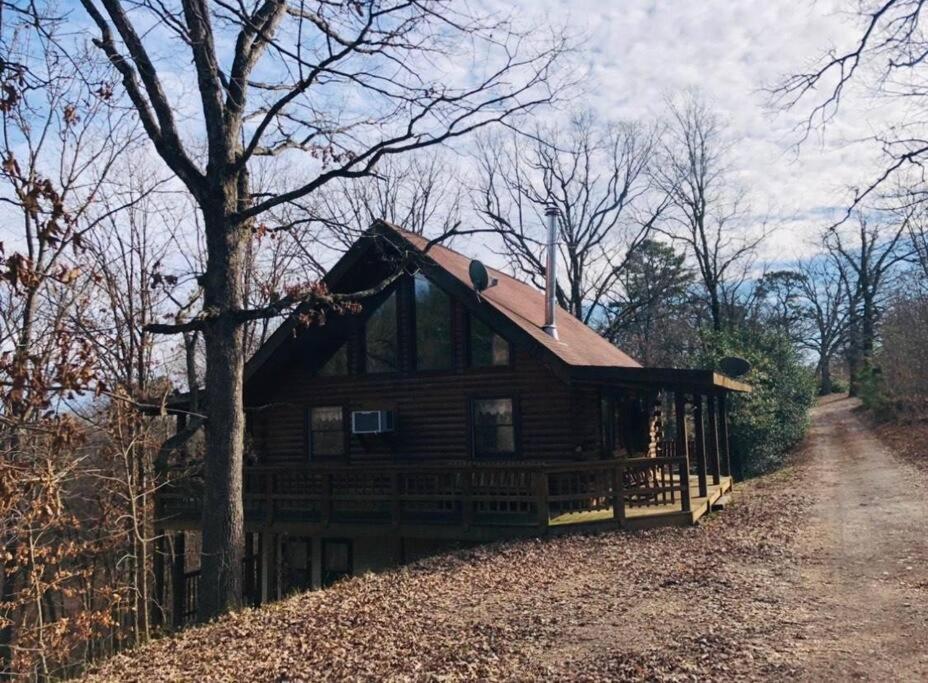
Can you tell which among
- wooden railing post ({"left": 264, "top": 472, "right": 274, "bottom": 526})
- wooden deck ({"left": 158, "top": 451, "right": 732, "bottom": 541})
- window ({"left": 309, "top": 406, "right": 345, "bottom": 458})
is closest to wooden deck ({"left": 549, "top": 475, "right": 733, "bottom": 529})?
wooden deck ({"left": 158, "top": 451, "right": 732, "bottom": 541})

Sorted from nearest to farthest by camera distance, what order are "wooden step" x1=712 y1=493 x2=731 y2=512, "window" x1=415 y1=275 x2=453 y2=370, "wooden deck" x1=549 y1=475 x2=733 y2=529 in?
"wooden deck" x1=549 y1=475 x2=733 y2=529 < "wooden step" x1=712 y1=493 x2=731 y2=512 < "window" x1=415 y1=275 x2=453 y2=370

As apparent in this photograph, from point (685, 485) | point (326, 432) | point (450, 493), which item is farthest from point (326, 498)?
point (685, 485)

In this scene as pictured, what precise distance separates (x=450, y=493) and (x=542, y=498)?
7.96 feet

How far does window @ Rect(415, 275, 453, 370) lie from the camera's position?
15320 mm

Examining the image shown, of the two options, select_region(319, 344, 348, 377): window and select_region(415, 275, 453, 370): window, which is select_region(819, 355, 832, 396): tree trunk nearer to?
select_region(415, 275, 453, 370): window

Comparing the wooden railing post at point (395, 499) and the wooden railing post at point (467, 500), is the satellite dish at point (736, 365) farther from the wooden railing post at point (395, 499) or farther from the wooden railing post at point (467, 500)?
the wooden railing post at point (395, 499)

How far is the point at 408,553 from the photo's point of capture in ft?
47.1

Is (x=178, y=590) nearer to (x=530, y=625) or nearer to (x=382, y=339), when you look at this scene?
(x=382, y=339)

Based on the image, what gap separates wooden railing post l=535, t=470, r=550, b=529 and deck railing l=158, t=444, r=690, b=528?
0.05 feet

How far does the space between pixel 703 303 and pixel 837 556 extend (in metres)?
30.8

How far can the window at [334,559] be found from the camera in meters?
15.2

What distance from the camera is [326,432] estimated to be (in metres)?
16.6

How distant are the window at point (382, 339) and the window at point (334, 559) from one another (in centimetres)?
372

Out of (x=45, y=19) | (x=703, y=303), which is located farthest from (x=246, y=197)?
(x=703, y=303)
